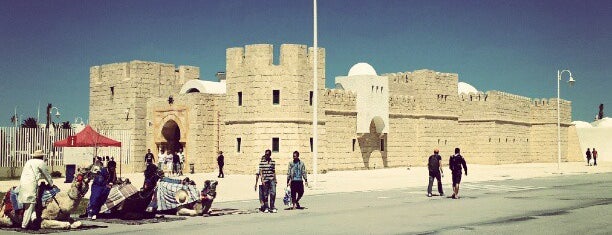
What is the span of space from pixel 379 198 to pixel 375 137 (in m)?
22.0

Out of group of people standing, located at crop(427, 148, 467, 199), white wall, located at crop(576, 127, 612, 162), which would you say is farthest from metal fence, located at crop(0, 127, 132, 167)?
white wall, located at crop(576, 127, 612, 162)

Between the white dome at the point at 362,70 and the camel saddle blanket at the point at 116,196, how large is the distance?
30.2 meters

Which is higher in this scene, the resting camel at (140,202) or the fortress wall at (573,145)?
the fortress wall at (573,145)

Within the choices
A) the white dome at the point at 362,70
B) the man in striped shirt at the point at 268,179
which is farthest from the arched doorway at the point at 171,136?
the man in striped shirt at the point at 268,179

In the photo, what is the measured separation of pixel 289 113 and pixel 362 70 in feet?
32.8

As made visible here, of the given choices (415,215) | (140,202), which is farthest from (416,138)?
(140,202)

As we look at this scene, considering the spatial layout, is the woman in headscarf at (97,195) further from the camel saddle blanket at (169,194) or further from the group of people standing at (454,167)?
the group of people standing at (454,167)

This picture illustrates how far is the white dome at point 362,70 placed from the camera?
1695 inches

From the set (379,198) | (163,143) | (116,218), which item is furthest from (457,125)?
(116,218)

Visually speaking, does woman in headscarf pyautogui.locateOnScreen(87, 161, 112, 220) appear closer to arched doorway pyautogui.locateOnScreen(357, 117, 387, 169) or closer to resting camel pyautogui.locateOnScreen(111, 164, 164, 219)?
resting camel pyautogui.locateOnScreen(111, 164, 164, 219)

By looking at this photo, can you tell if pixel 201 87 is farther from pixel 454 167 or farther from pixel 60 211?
pixel 60 211

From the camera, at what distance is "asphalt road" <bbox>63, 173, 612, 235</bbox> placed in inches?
473

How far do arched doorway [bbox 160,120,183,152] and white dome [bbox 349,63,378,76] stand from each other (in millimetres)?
12212

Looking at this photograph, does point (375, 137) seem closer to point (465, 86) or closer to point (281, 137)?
point (281, 137)
